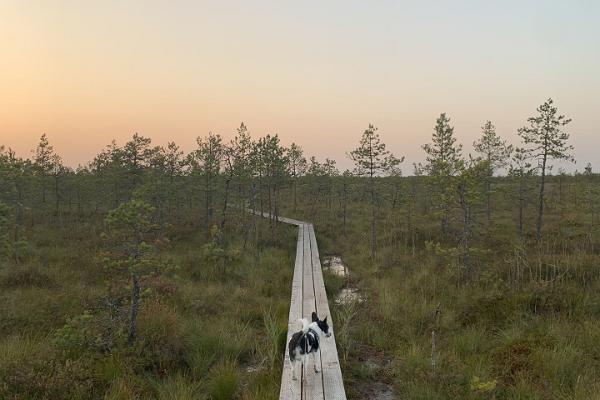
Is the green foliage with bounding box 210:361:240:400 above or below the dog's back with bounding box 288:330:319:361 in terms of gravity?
below

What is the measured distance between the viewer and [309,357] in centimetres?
569

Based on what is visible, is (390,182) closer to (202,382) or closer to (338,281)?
(338,281)

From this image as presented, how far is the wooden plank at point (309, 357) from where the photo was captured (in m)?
5.15

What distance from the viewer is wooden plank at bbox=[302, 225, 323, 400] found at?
515 cm

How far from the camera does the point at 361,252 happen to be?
19047mm

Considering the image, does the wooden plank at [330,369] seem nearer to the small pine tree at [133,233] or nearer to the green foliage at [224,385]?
the green foliage at [224,385]

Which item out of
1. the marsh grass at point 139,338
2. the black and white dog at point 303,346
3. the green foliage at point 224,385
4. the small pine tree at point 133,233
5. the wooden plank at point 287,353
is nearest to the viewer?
the wooden plank at point 287,353

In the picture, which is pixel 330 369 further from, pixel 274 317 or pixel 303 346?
pixel 274 317

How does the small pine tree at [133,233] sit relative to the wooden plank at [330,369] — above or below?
above

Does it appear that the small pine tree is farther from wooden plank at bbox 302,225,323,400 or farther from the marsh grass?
wooden plank at bbox 302,225,323,400

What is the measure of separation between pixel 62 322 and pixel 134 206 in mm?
3554

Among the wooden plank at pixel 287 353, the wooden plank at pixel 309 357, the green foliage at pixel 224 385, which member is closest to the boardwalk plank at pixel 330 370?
the wooden plank at pixel 309 357

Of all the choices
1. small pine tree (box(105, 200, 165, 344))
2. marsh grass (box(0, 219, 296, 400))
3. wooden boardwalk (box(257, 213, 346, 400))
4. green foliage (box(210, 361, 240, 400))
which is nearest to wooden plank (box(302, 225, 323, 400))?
wooden boardwalk (box(257, 213, 346, 400))

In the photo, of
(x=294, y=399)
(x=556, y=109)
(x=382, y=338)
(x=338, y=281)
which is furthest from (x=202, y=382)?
(x=556, y=109)
